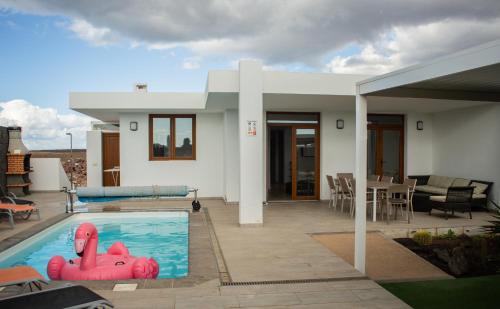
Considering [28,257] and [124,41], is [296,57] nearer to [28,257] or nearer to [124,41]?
[124,41]

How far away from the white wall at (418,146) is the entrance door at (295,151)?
3.05 meters

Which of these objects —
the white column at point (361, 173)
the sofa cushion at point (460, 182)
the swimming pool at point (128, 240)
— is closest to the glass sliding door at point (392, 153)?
the sofa cushion at point (460, 182)

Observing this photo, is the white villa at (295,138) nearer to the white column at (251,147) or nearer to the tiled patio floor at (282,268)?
the white column at (251,147)

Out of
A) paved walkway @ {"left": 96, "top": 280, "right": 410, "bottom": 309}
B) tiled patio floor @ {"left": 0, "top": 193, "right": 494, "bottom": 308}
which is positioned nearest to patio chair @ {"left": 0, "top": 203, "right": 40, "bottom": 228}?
tiled patio floor @ {"left": 0, "top": 193, "right": 494, "bottom": 308}

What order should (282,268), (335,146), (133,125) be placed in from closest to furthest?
1. (282,268)
2. (335,146)
3. (133,125)

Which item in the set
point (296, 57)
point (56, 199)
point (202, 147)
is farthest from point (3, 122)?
point (296, 57)

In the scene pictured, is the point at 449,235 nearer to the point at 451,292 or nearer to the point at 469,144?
the point at 451,292

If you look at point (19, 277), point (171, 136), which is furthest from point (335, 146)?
point (19, 277)

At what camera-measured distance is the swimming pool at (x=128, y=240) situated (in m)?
6.54

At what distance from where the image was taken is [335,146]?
12.2m

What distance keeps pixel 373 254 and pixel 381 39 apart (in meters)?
7.75

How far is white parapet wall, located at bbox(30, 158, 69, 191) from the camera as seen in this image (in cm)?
1523

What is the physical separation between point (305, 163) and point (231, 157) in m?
2.28

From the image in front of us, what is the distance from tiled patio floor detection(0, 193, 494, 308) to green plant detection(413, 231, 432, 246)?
272mm
